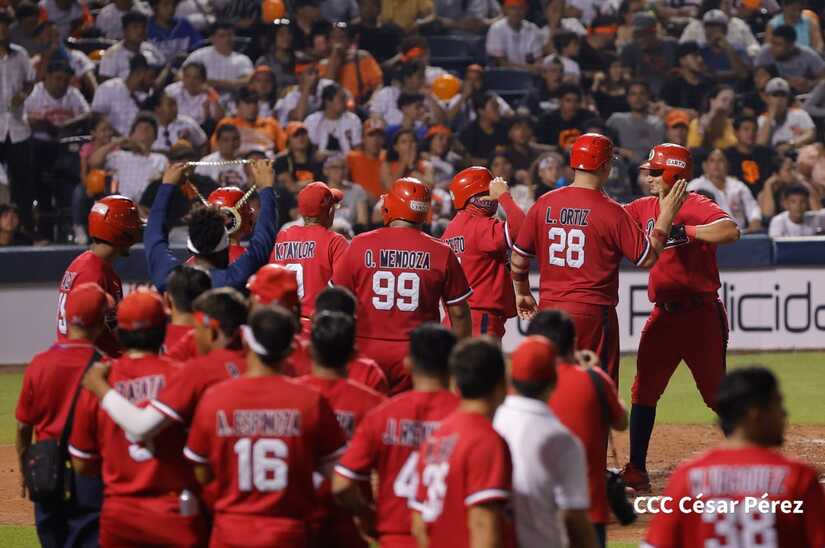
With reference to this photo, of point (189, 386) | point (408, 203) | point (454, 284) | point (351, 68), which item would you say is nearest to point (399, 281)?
point (454, 284)

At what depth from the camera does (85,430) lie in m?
5.39

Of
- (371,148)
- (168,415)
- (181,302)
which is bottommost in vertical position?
(168,415)

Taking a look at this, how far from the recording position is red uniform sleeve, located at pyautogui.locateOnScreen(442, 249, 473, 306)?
293 inches

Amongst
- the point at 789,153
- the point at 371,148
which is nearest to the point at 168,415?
the point at 371,148

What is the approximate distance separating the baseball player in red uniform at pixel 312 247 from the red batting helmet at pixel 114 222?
3.81ft

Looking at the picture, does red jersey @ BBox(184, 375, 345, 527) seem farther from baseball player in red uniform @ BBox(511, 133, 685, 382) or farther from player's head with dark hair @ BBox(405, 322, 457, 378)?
baseball player in red uniform @ BBox(511, 133, 685, 382)

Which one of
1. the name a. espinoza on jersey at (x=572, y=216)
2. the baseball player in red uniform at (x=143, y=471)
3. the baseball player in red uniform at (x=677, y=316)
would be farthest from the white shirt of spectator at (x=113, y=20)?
the baseball player in red uniform at (x=143, y=471)

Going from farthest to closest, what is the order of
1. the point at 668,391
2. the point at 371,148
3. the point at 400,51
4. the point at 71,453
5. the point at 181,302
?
1. the point at 400,51
2. the point at 371,148
3. the point at 668,391
4. the point at 181,302
5. the point at 71,453

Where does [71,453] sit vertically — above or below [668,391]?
above

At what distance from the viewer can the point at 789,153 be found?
1706cm

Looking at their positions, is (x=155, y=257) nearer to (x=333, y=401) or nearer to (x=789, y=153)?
(x=333, y=401)

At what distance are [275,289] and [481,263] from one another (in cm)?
370

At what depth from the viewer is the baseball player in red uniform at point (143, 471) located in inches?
202

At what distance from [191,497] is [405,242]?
8.60 feet
